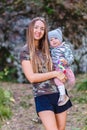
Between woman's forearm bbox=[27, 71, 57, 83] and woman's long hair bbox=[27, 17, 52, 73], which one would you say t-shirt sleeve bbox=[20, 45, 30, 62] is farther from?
woman's forearm bbox=[27, 71, 57, 83]

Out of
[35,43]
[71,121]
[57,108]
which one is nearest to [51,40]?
[35,43]

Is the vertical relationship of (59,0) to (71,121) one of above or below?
above

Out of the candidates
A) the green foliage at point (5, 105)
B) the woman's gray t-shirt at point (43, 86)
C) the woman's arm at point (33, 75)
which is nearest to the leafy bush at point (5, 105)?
the green foliage at point (5, 105)

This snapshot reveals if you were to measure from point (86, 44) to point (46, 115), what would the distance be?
272 inches

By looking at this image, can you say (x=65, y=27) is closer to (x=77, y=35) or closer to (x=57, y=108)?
(x=77, y=35)

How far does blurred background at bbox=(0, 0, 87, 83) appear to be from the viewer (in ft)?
35.0

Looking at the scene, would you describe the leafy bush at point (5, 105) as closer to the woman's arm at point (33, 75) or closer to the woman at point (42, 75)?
the woman at point (42, 75)

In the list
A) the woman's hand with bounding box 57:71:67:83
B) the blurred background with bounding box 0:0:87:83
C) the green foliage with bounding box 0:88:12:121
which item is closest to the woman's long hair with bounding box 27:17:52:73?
the woman's hand with bounding box 57:71:67:83

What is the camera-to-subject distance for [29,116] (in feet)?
24.2

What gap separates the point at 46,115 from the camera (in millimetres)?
4457

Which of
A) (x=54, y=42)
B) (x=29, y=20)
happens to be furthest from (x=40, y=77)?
(x=29, y=20)

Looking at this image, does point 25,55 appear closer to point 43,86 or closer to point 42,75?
point 42,75

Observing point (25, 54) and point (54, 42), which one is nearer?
point (25, 54)

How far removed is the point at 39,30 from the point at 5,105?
3.46 metres
